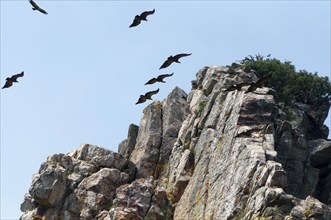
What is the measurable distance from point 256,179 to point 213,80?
1946cm

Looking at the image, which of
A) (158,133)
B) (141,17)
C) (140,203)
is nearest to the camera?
(141,17)

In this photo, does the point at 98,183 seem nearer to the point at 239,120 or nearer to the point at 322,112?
the point at 239,120

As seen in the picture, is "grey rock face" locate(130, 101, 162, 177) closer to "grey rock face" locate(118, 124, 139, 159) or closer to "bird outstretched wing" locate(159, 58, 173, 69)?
"grey rock face" locate(118, 124, 139, 159)

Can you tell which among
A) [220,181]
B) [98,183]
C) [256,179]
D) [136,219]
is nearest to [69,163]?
[98,183]

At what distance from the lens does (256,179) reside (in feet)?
196

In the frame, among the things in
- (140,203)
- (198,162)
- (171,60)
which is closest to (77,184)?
(140,203)

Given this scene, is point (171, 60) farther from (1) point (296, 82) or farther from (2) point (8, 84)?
(1) point (296, 82)

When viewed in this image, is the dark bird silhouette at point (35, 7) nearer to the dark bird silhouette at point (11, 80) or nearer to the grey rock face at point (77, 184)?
the dark bird silhouette at point (11, 80)

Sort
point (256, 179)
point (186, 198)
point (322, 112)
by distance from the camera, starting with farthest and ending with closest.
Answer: point (322, 112) → point (186, 198) → point (256, 179)

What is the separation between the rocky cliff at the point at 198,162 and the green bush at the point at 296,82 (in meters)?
4.16

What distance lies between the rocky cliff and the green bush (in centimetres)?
416

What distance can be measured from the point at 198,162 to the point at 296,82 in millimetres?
19310

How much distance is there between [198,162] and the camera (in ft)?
233

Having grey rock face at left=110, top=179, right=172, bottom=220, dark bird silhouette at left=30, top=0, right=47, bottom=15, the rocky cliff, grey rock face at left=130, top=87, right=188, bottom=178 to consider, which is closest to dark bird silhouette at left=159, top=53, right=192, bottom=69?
dark bird silhouette at left=30, top=0, right=47, bottom=15
